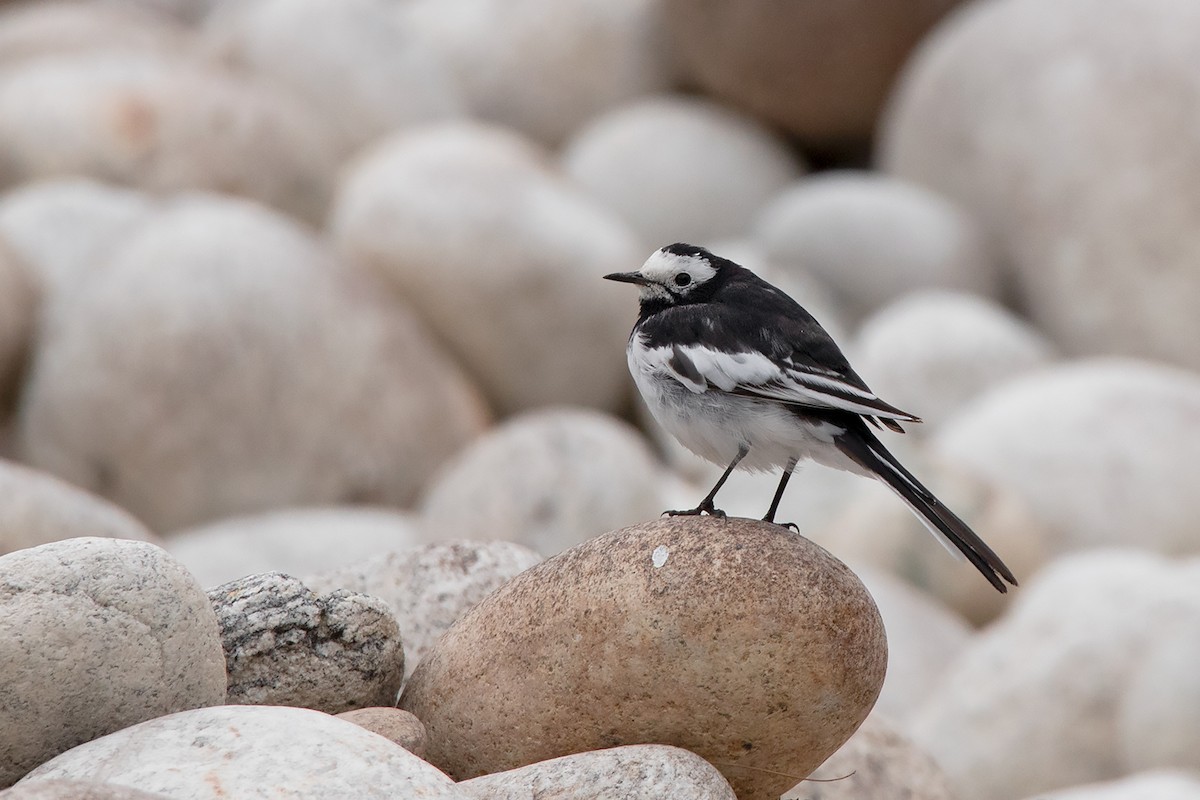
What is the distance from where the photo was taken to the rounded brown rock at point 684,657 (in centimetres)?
445

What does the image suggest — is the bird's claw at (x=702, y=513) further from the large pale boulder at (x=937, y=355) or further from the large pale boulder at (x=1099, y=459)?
the large pale boulder at (x=937, y=355)

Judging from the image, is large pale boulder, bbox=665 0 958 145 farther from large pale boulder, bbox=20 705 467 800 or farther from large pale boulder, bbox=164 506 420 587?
→ large pale boulder, bbox=20 705 467 800

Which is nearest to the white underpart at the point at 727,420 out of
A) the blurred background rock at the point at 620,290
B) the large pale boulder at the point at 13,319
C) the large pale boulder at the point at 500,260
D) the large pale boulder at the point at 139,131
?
the blurred background rock at the point at 620,290

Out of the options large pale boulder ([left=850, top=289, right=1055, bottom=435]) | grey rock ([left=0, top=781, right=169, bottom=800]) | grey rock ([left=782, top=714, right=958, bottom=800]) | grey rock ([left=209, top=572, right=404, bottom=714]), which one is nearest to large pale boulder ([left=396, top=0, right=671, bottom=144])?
large pale boulder ([left=850, top=289, right=1055, bottom=435])

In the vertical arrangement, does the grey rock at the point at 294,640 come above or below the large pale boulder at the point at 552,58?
below

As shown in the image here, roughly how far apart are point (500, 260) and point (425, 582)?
267 inches

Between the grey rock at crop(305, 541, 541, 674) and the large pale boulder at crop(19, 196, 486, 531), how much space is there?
17.7 feet

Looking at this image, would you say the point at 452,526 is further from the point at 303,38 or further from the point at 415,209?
the point at 303,38

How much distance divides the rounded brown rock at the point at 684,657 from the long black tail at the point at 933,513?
302 mm

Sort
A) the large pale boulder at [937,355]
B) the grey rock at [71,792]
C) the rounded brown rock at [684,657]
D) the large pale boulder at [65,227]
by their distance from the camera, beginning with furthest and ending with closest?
the large pale boulder at [937,355] → the large pale boulder at [65,227] → the rounded brown rock at [684,657] → the grey rock at [71,792]

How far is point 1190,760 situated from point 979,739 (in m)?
1.05

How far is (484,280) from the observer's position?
1238cm

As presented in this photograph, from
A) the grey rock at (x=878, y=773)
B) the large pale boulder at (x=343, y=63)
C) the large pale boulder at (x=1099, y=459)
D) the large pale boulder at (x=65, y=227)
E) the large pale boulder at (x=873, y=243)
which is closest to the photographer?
the grey rock at (x=878, y=773)

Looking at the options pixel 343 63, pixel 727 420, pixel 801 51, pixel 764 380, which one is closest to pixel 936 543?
pixel 727 420
